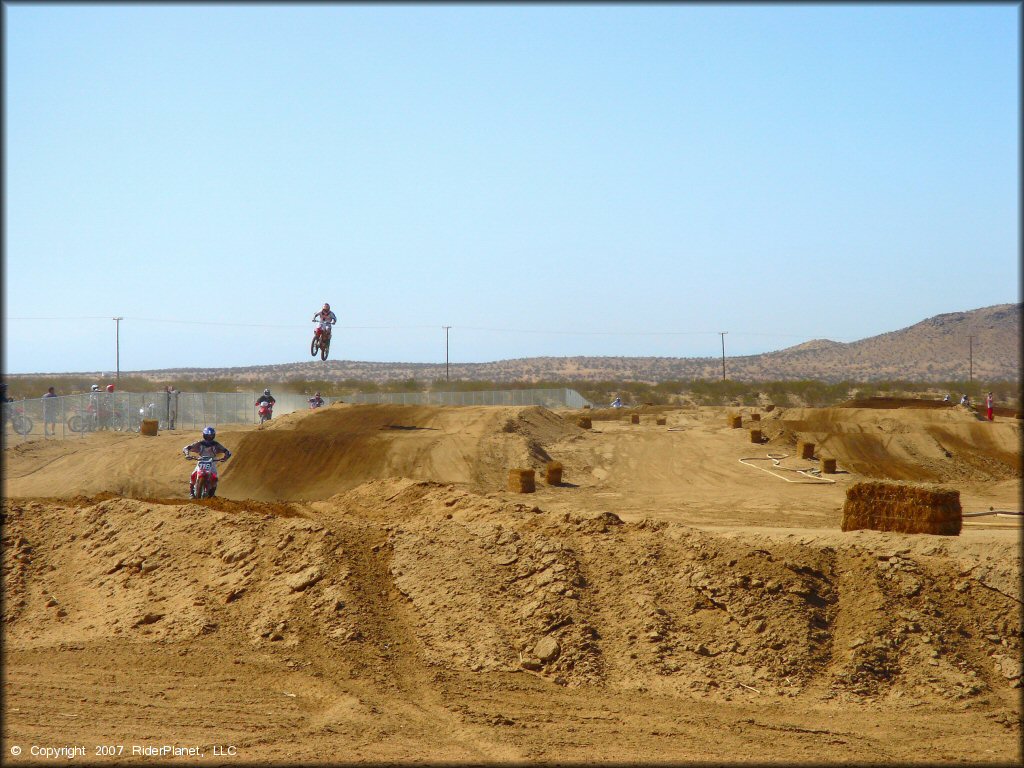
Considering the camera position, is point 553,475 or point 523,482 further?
point 553,475

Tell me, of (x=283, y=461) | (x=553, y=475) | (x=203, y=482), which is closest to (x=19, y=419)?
(x=283, y=461)

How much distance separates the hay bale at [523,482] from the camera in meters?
26.4

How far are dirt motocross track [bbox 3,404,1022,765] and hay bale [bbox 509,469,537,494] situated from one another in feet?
27.0

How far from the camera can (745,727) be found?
9.92m

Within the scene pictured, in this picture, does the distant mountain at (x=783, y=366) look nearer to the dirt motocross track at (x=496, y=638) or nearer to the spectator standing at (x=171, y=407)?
the spectator standing at (x=171, y=407)

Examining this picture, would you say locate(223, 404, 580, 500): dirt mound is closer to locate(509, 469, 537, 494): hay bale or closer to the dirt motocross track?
locate(509, 469, 537, 494): hay bale

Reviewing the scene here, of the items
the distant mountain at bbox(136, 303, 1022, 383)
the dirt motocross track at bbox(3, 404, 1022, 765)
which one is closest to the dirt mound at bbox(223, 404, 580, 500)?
the dirt motocross track at bbox(3, 404, 1022, 765)

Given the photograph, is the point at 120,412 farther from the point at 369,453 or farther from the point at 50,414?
the point at 369,453

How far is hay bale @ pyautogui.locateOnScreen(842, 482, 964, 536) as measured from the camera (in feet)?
45.9

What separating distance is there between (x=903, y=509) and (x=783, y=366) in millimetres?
152007

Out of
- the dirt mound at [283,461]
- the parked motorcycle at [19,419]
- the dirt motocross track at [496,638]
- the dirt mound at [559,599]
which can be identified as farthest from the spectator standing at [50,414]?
the dirt mound at [559,599]

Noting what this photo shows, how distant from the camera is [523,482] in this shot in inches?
1039

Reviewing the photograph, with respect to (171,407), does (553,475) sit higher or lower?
lower

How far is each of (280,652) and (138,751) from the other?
125 inches
